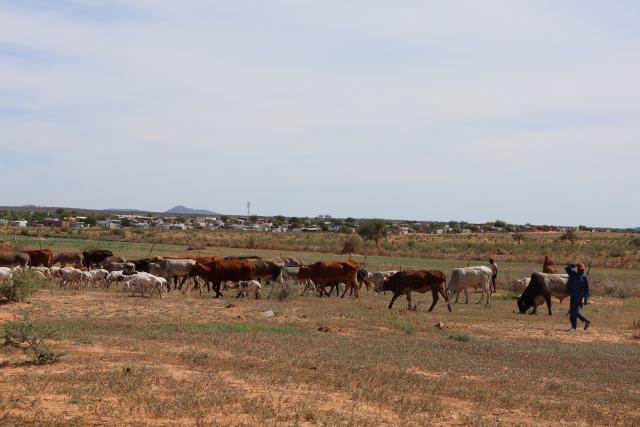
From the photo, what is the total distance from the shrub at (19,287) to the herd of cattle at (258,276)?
22.4 inches

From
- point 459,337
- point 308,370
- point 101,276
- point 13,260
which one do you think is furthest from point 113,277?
point 308,370

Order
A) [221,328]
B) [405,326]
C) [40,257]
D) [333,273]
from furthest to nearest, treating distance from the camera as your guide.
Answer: [40,257] < [333,273] < [405,326] < [221,328]

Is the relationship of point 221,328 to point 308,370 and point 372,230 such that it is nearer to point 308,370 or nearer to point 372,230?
point 308,370

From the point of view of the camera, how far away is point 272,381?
485 inches

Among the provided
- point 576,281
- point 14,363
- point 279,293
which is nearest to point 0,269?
point 279,293

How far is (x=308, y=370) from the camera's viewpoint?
1352cm

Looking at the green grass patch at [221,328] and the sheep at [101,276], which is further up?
the sheep at [101,276]

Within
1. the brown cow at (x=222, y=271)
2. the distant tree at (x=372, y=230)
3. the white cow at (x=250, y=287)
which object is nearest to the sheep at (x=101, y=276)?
the brown cow at (x=222, y=271)

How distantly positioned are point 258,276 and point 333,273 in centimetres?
414

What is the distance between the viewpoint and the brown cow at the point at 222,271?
3019 centimetres

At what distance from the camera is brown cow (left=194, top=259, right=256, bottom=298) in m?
30.2

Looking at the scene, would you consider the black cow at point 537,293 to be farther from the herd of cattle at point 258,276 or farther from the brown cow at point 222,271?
the brown cow at point 222,271

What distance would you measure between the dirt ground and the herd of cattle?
287cm

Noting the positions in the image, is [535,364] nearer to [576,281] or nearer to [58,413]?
[576,281]
